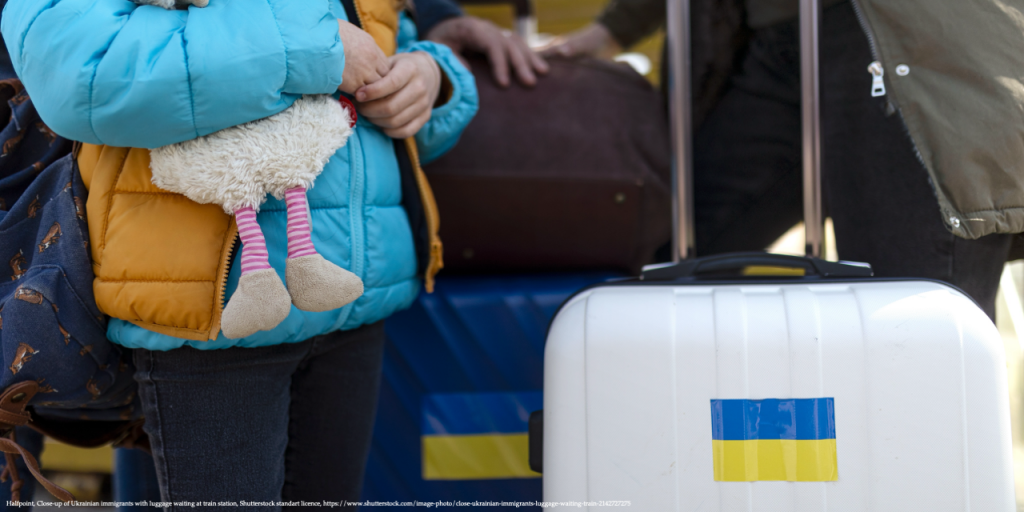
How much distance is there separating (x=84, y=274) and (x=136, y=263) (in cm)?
7

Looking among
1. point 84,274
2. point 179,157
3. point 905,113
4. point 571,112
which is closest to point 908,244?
point 905,113

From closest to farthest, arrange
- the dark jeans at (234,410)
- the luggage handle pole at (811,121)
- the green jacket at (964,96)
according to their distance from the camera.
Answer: the dark jeans at (234,410) < the green jacket at (964,96) < the luggage handle pole at (811,121)

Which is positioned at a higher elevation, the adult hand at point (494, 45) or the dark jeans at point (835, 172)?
the adult hand at point (494, 45)

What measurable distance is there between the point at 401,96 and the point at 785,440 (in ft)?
1.94

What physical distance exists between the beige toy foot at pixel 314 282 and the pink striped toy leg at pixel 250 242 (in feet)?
0.09

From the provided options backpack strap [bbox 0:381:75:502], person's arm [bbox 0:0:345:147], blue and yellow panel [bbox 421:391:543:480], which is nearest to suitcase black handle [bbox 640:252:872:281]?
blue and yellow panel [bbox 421:391:543:480]

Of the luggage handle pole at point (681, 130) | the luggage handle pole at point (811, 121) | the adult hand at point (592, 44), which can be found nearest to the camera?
the luggage handle pole at point (811, 121)

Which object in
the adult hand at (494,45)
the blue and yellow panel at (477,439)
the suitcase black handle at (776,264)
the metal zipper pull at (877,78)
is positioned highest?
the adult hand at (494,45)

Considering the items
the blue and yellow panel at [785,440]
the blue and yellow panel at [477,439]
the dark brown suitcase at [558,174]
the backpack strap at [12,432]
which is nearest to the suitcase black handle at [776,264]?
the blue and yellow panel at [785,440]

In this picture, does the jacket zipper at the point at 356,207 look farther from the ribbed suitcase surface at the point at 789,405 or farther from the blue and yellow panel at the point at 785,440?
the blue and yellow panel at the point at 785,440

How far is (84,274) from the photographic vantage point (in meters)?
0.62

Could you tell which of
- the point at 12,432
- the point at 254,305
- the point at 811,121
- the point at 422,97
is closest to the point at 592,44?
the point at 811,121

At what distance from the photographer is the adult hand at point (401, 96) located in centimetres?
70

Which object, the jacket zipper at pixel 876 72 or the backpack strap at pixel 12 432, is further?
the jacket zipper at pixel 876 72
